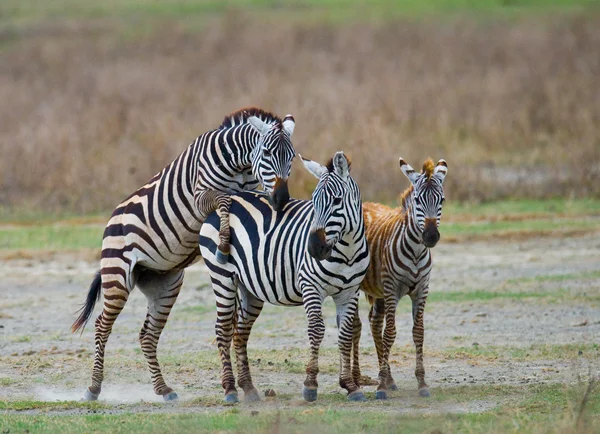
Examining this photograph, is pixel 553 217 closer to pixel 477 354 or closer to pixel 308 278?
pixel 477 354

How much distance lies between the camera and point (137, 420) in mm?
7488

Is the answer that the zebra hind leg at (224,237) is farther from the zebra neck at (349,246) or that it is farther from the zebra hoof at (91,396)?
the zebra hoof at (91,396)

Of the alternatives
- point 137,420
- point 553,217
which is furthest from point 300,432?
point 553,217

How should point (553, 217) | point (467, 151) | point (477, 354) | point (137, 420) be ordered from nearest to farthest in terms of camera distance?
point (137, 420)
point (477, 354)
point (553, 217)
point (467, 151)

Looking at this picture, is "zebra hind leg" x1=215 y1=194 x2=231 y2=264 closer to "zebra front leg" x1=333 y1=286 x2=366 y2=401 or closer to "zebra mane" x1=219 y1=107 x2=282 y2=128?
"zebra mane" x1=219 y1=107 x2=282 y2=128

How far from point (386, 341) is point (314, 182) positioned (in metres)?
10.3

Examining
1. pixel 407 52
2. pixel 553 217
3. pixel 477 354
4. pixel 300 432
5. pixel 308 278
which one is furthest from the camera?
pixel 407 52

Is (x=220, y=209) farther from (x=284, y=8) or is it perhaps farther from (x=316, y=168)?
(x=284, y=8)

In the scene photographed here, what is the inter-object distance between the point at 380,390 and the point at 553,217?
9841 millimetres

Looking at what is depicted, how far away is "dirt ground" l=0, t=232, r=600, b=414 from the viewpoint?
9.23m

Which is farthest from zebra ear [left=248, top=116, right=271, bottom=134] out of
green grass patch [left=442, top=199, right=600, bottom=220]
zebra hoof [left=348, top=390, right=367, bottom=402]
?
green grass patch [left=442, top=199, right=600, bottom=220]

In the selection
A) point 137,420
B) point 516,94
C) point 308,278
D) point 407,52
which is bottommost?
point 137,420

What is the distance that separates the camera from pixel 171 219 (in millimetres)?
9195

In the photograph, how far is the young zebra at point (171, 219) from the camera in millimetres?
8938
